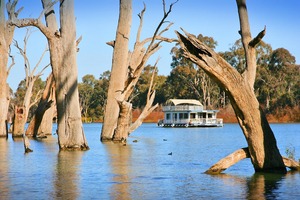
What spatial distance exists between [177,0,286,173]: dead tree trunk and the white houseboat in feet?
197

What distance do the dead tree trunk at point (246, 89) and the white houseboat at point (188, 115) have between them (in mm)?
60159

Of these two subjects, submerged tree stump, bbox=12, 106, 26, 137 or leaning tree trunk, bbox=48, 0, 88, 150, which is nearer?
leaning tree trunk, bbox=48, 0, 88, 150

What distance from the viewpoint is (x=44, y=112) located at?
32.3 m

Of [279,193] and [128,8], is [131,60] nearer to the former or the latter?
[128,8]

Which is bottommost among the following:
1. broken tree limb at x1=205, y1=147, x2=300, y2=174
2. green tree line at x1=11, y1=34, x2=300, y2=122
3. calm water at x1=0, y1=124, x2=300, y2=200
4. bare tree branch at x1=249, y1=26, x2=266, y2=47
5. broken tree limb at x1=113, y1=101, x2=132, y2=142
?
calm water at x1=0, y1=124, x2=300, y2=200

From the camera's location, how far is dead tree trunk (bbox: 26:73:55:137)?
3175cm

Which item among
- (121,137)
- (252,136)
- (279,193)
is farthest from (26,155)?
(279,193)

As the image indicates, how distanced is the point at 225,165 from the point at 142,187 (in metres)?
2.30

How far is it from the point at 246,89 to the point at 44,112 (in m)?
21.4

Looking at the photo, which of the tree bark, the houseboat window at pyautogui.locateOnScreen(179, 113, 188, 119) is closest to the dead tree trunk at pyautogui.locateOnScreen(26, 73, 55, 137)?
the tree bark

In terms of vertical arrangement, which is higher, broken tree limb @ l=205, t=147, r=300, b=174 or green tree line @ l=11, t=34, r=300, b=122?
green tree line @ l=11, t=34, r=300, b=122

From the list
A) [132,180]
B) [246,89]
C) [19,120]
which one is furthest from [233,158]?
[19,120]

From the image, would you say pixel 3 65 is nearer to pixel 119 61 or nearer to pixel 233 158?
pixel 119 61

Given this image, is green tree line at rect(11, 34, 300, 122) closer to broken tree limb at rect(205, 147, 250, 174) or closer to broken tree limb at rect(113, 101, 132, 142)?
broken tree limb at rect(113, 101, 132, 142)
